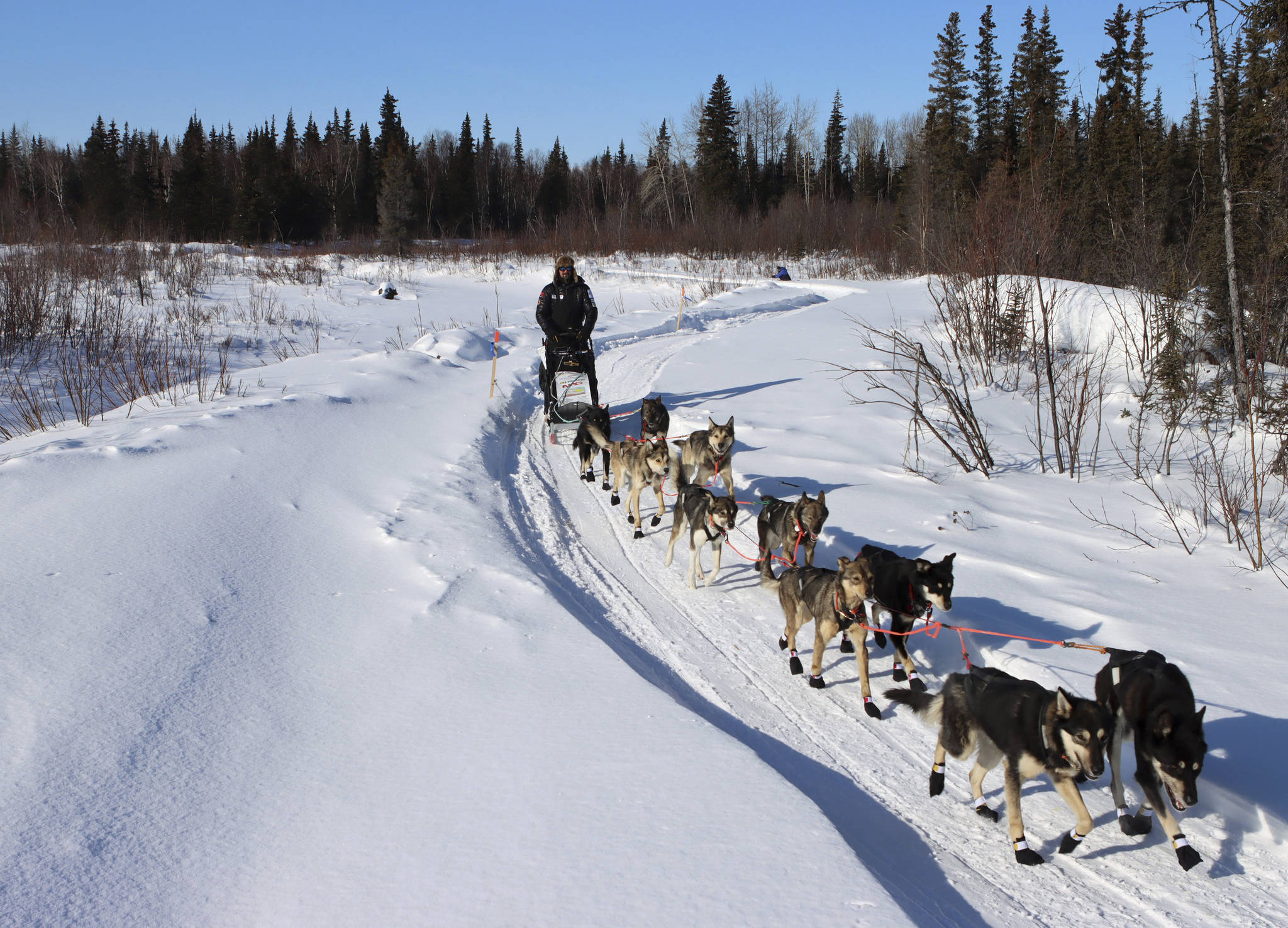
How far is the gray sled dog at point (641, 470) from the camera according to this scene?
7.50 metres

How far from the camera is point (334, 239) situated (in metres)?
43.5

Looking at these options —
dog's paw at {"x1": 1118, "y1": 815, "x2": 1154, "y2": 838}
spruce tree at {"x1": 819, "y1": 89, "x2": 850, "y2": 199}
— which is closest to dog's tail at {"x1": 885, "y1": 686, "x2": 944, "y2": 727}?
dog's paw at {"x1": 1118, "y1": 815, "x2": 1154, "y2": 838}

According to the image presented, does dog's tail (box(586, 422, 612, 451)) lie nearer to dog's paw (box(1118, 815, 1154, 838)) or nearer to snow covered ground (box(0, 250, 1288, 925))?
snow covered ground (box(0, 250, 1288, 925))

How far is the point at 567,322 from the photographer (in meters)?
10.2

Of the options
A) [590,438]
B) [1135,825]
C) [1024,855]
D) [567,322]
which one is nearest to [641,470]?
[590,438]

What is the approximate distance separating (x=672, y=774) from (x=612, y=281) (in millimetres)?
29000

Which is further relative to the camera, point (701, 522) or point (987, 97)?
point (987, 97)

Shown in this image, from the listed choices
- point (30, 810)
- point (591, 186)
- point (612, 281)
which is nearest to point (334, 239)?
point (612, 281)

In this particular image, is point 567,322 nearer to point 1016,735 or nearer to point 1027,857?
point 1016,735

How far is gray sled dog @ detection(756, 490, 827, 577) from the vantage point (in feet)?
19.7

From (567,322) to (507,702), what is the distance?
6918 millimetres

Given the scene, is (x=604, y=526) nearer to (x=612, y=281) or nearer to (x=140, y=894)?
(x=140, y=894)

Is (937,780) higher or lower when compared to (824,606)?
lower

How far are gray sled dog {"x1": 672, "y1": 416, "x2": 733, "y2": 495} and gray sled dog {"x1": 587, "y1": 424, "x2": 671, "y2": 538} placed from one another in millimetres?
390
